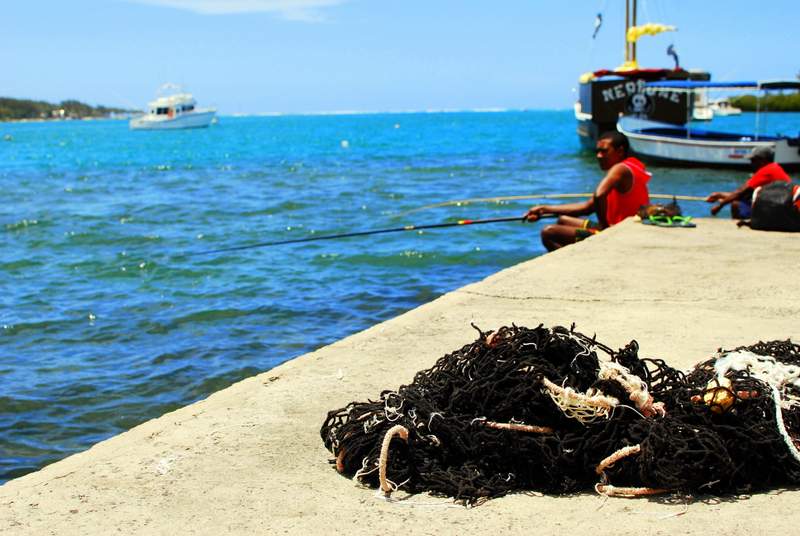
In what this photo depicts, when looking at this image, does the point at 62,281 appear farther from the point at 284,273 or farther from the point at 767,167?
the point at 767,167

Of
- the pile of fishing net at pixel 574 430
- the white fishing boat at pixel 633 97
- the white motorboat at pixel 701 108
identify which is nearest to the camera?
the pile of fishing net at pixel 574 430

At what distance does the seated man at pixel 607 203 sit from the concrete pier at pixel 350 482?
2.37 meters

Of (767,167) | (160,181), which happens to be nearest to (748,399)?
(767,167)

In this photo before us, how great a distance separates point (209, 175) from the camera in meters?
33.4

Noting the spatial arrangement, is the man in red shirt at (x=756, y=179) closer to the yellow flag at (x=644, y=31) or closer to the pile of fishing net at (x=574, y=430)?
the pile of fishing net at (x=574, y=430)

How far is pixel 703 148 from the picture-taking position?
28000 millimetres

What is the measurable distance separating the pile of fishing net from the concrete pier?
9cm

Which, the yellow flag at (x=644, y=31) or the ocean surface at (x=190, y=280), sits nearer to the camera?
the ocean surface at (x=190, y=280)

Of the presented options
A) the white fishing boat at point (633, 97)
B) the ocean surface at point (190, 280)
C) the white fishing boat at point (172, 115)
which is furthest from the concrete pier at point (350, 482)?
the white fishing boat at point (172, 115)

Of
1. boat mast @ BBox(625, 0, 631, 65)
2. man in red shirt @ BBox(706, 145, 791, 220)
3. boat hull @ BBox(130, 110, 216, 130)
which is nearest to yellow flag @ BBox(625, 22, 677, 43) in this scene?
boat mast @ BBox(625, 0, 631, 65)

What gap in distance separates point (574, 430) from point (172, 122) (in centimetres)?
11128

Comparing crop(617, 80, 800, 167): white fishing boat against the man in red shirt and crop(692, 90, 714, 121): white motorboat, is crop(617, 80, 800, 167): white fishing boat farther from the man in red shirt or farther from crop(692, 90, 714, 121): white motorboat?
the man in red shirt

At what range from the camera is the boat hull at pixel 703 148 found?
26672 mm

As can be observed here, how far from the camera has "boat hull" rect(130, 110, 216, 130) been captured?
110 m
